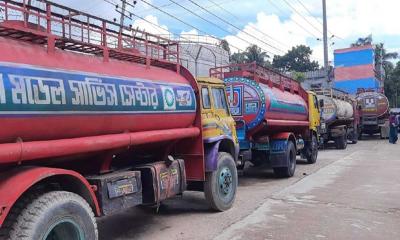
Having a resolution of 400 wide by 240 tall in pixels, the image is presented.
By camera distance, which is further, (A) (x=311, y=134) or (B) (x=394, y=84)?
(B) (x=394, y=84)

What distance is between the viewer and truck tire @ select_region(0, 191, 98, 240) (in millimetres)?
4156

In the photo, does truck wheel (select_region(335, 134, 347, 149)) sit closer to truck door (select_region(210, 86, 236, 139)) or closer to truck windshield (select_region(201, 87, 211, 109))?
truck door (select_region(210, 86, 236, 139))

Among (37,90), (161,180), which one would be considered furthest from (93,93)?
(161,180)

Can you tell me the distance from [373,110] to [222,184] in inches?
1032

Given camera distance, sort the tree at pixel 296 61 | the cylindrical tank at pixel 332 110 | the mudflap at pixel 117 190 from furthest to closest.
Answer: the tree at pixel 296 61, the cylindrical tank at pixel 332 110, the mudflap at pixel 117 190

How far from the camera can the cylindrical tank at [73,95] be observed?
420 centimetres

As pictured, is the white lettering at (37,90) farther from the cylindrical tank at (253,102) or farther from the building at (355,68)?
the building at (355,68)

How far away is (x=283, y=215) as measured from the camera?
316 inches

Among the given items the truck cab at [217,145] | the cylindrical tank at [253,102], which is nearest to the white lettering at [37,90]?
the truck cab at [217,145]

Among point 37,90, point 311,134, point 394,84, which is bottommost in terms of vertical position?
point 311,134

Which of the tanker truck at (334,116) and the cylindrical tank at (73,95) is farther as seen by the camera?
the tanker truck at (334,116)

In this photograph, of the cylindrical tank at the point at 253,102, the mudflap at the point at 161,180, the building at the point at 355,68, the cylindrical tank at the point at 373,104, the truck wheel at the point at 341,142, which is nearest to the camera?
the mudflap at the point at 161,180

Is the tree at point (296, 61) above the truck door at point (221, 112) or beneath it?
above

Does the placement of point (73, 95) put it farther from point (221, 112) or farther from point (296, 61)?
point (296, 61)
